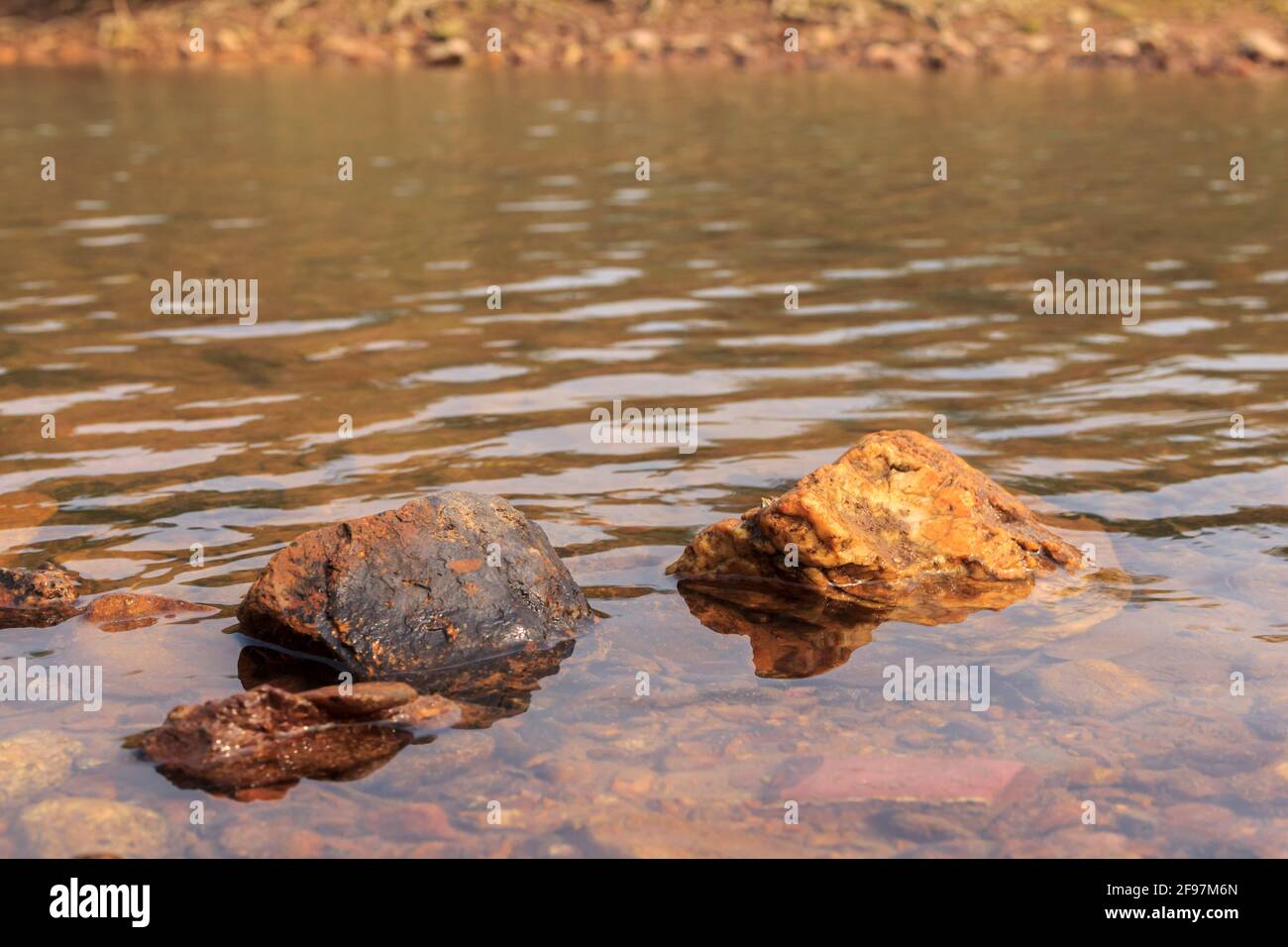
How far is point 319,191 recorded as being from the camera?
1684 cm

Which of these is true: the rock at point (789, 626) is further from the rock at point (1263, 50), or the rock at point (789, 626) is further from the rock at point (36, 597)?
the rock at point (1263, 50)

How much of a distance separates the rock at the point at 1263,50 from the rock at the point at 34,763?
101ft

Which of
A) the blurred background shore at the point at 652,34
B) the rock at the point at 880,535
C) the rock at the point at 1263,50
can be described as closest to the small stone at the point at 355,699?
the rock at the point at 880,535

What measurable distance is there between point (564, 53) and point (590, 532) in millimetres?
27007

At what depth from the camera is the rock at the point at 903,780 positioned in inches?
185

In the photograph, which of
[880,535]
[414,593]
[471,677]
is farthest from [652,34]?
[471,677]

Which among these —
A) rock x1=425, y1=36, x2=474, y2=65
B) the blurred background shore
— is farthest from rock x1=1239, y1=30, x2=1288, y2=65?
rock x1=425, y1=36, x2=474, y2=65

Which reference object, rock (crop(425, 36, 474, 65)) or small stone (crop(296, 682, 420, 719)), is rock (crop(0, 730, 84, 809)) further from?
rock (crop(425, 36, 474, 65))

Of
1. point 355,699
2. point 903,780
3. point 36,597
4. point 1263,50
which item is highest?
point 1263,50

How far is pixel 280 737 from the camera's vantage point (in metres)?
4.95

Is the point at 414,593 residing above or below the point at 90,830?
above

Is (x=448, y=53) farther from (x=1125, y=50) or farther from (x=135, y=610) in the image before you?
(x=135, y=610)

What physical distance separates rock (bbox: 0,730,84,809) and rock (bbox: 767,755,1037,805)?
2399 millimetres

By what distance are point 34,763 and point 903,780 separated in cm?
295
